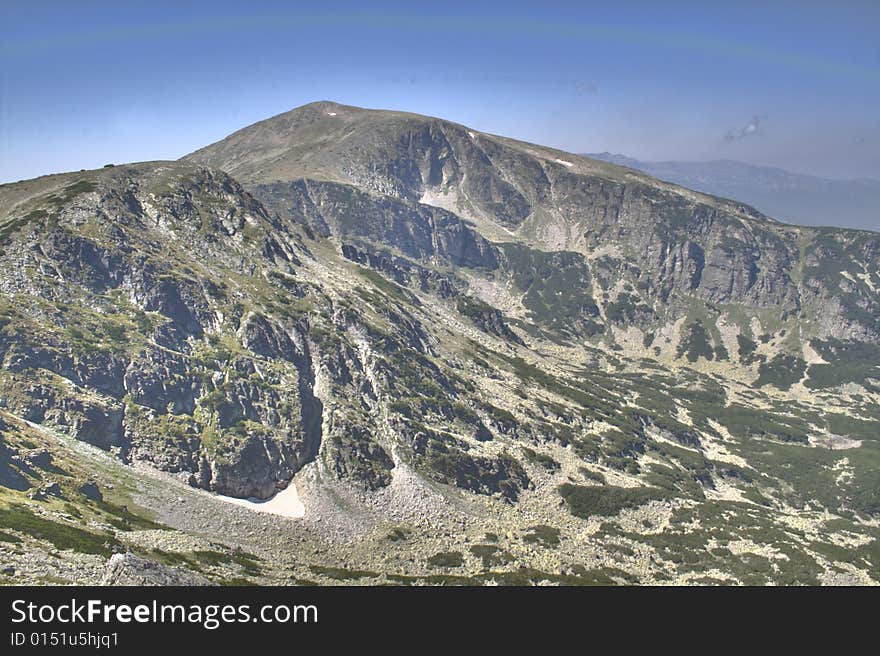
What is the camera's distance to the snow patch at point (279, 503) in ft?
313

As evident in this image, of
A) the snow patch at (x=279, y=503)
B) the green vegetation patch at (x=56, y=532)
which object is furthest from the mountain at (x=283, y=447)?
the snow patch at (x=279, y=503)

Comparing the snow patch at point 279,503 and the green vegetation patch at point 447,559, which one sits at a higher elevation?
the snow patch at point 279,503

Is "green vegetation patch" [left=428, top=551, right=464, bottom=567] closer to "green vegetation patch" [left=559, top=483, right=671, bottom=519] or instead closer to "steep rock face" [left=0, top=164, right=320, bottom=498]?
"steep rock face" [left=0, top=164, right=320, bottom=498]

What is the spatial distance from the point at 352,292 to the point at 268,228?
104 feet

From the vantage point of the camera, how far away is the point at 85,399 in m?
95.1

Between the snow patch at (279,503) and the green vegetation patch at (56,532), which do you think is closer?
the green vegetation patch at (56,532)

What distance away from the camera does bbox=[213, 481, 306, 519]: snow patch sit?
313ft

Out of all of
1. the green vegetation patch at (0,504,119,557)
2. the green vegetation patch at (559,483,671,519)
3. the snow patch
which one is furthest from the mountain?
the snow patch

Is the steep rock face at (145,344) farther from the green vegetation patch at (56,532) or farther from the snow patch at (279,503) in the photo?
the green vegetation patch at (56,532)

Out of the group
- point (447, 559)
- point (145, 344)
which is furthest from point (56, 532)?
point (145, 344)

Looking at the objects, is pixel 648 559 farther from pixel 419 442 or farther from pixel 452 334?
pixel 452 334

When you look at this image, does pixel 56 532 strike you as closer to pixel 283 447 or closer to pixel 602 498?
pixel 283 447

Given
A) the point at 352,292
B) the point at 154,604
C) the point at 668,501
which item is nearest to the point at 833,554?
the point at 668,501

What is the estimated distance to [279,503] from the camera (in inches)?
3898
